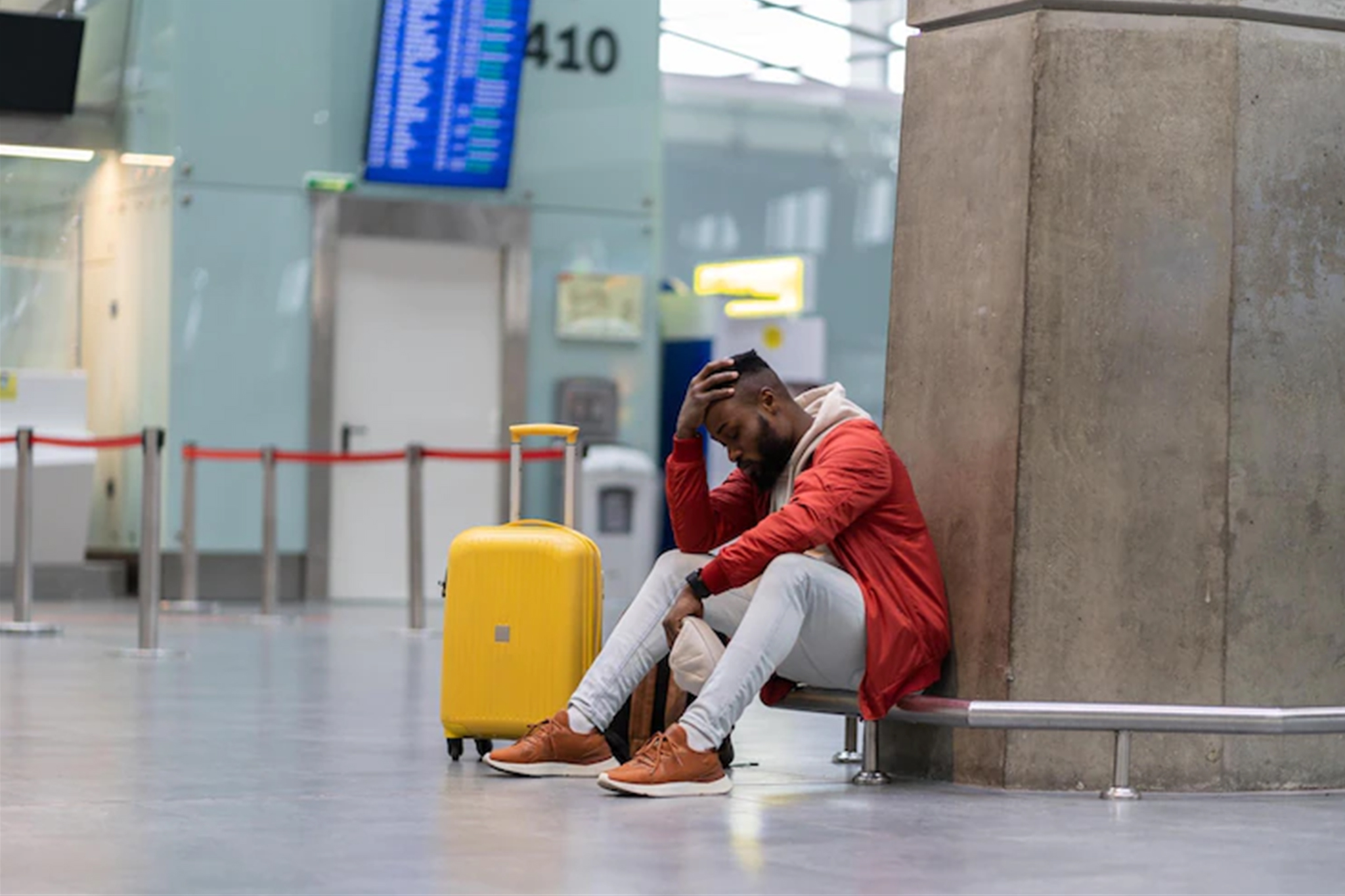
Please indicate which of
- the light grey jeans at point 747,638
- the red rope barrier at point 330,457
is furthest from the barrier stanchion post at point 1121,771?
the red rope barrier at point 330,457

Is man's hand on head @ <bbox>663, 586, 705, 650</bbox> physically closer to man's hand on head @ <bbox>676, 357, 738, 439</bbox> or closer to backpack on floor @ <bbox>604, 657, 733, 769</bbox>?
backpack on floor @ <bbox>604, 657, 733, 769</bbox>

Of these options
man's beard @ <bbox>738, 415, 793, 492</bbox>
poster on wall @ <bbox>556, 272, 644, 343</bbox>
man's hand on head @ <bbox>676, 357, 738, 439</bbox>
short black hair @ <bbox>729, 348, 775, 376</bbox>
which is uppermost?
poster on wall @ <bbox>556, 272, 644, 343</bbox>

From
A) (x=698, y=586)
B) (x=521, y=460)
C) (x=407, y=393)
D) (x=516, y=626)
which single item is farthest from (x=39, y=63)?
(x=698, y=586)

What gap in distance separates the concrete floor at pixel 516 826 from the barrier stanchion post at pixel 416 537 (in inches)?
206

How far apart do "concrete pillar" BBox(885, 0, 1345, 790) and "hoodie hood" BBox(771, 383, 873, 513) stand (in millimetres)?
294

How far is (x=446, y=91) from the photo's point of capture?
15.8 metres

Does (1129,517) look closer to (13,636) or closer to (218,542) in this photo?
(13,636)

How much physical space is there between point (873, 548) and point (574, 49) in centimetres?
1184

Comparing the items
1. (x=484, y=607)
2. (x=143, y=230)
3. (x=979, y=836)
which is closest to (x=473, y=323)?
(x=143, y=230)

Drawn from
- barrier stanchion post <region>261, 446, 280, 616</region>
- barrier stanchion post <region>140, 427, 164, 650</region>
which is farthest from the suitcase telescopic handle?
barrier stanchion post <region>261, 446, 280, 616</region>

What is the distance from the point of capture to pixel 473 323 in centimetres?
1653

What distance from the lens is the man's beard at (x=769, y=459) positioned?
5664 mm

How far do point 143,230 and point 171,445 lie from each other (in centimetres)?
158

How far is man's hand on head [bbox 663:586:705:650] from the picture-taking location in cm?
541
